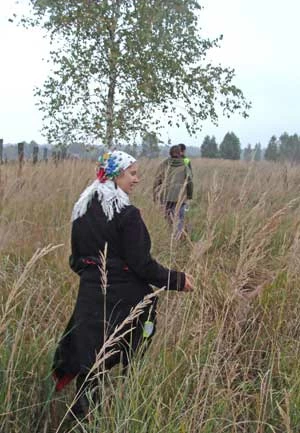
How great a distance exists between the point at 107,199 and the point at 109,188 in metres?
0.08

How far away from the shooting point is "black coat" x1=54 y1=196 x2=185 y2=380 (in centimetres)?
251

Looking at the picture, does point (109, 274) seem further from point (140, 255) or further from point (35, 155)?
point (35, 155)

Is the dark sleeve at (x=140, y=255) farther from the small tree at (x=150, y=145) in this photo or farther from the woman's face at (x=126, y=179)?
the small tree at (x=150, y=145)

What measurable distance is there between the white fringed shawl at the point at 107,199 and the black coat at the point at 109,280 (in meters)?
0.03

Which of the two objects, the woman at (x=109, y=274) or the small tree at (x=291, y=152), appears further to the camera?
the small tree at (x=291, y=152)

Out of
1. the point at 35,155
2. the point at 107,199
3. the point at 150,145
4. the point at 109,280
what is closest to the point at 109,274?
the point at 109,280

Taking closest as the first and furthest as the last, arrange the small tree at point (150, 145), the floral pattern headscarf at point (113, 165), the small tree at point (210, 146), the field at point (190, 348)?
the field at point (190, 348) → the floral pattern headscarf at point (113, 165) → the small tree at point (150, 145) → the small tree at point (210, 146)

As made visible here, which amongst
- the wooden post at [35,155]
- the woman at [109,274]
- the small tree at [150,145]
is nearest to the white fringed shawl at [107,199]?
the woman at [109,274]

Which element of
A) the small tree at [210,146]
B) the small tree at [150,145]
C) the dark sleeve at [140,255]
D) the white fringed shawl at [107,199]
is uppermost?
the small tree at [210,146]

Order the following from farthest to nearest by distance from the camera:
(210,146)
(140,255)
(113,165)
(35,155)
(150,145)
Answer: (210,146), (150,145), (35,155), (113,165), (140,255)

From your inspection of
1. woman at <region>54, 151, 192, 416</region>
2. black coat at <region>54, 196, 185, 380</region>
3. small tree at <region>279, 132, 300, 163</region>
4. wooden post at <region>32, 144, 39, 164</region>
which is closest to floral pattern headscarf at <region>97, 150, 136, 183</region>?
woman at <region>54, 151, 192, 416</region>

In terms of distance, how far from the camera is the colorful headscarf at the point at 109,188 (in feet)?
8.32

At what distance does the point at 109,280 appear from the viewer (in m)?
2.56

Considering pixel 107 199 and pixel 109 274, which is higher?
pixel 107 199
